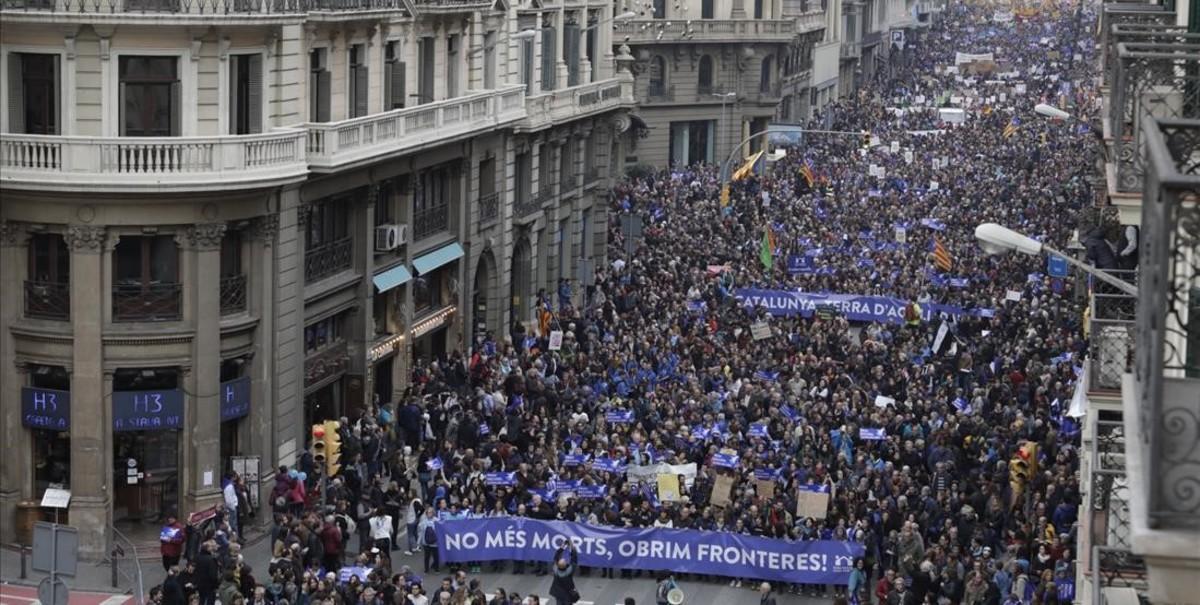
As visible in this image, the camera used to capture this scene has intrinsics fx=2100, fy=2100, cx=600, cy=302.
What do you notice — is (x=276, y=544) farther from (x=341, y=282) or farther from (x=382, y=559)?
(x=341, y=282)

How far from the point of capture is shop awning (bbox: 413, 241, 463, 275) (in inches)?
1909

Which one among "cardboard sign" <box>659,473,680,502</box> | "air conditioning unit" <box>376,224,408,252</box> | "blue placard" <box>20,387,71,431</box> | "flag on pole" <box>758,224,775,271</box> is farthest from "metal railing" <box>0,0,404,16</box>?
"flag on pole" <box>758,224,775,271</box>

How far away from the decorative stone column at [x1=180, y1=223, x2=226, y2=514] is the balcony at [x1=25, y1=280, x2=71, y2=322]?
82.3 inches

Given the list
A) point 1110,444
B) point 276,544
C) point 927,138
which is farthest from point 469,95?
point 927,138

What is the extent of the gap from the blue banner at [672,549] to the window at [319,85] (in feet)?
35.9

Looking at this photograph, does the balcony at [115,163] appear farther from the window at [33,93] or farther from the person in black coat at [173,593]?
the person in black coat at [173,593]

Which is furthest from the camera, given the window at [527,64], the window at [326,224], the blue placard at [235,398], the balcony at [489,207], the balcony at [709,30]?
the balcony at [709,30]

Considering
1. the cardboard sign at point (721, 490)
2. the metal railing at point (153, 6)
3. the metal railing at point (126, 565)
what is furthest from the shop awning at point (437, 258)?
the cardboard sign at point (721, 490)

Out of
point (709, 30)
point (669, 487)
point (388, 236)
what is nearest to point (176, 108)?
point (388, 236)

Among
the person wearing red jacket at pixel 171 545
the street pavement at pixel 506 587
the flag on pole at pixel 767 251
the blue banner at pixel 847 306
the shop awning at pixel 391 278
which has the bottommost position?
the street pavement at pixel 506 587

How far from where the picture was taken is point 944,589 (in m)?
32.0

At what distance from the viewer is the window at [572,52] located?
6259cm

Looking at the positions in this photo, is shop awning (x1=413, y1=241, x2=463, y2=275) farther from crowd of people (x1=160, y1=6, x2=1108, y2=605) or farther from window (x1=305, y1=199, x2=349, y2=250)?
window (x1=305, y1=199, x2=349, y2=250)

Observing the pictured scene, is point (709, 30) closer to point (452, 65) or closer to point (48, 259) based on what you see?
point (452, 65)
